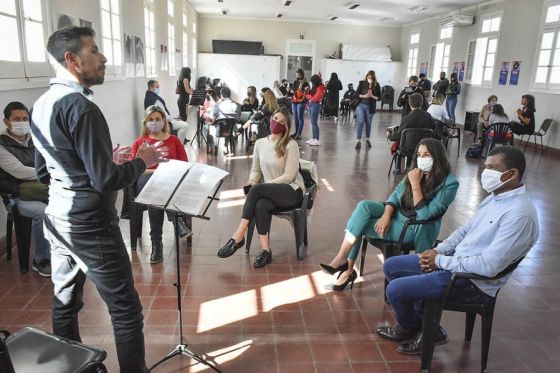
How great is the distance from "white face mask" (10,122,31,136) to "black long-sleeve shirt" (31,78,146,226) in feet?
5.96

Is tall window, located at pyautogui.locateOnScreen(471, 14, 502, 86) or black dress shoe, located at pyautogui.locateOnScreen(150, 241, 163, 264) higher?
tall window, located at pyautogui.locateOnScreen(471, 14, 502, 86)

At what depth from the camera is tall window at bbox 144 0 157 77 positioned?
862cm

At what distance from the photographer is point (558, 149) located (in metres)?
9.45

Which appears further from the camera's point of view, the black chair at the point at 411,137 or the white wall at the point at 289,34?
the white wall at the point at 289,34

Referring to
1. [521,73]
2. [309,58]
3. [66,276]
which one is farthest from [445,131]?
[309,58]

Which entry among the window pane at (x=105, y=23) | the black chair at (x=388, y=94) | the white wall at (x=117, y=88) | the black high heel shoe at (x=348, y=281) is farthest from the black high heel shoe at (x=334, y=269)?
the black chair at (x=388, y=94)

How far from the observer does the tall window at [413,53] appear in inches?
707

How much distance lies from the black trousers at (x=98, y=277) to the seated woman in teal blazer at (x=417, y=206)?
1.66 meters

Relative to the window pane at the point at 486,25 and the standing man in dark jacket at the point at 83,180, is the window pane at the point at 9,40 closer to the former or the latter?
the standing man in dark jacket at the point at 83,180

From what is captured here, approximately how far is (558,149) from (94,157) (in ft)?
33.9

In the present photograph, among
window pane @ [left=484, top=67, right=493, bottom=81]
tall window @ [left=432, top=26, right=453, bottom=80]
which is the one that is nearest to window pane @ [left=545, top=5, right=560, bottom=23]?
window pane @ [left=484, top=67, right=493, bottom=81]

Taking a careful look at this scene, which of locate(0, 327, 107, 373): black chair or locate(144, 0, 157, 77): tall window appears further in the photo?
locate(144, 0, 157, 77): tall window

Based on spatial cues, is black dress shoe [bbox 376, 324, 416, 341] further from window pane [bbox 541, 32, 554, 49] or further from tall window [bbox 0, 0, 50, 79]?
window pane [bbox 541, 32, 554, 49]

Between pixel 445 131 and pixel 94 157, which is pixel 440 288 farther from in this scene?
pixel 445 131
